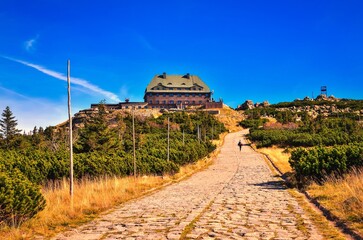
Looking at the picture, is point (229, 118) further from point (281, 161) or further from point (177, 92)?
point (281, 161)

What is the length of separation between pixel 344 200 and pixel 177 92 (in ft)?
336

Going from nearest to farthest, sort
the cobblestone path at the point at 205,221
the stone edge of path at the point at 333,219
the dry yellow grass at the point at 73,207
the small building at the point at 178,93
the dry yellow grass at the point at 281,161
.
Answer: the stone edge of path at the point at 333,219 < the cobblestone path at the point at 205,221 < the dry yellow grass at the point at 73,207 < the dry yellow grass at the point at 281,161 < the small building at the point at 178,93

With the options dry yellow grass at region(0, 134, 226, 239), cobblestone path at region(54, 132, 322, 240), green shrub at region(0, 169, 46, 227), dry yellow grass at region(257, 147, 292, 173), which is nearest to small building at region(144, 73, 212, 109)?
dry yellow grass at region(257, 147, 292, 173)

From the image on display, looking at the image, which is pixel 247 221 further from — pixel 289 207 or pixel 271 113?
pixel 271 113

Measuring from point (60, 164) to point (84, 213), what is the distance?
9.36 m

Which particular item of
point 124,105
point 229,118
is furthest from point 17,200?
point 124,105

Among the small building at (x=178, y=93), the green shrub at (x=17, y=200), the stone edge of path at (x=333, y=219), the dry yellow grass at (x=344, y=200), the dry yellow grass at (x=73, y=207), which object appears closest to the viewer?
the stone edge of path at (x=333, y=219)

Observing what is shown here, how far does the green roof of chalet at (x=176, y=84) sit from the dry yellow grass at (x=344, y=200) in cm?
9815

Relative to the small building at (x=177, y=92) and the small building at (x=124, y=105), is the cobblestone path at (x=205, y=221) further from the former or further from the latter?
the small building at (x=177, y=92)

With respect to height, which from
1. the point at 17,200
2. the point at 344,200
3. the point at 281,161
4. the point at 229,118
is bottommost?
the point at 344,200

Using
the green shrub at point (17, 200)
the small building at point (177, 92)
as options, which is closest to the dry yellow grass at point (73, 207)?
the green shrub at point (17, 200)

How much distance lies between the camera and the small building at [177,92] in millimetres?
111250

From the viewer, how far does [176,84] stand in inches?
4471

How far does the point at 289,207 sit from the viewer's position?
11.1m
